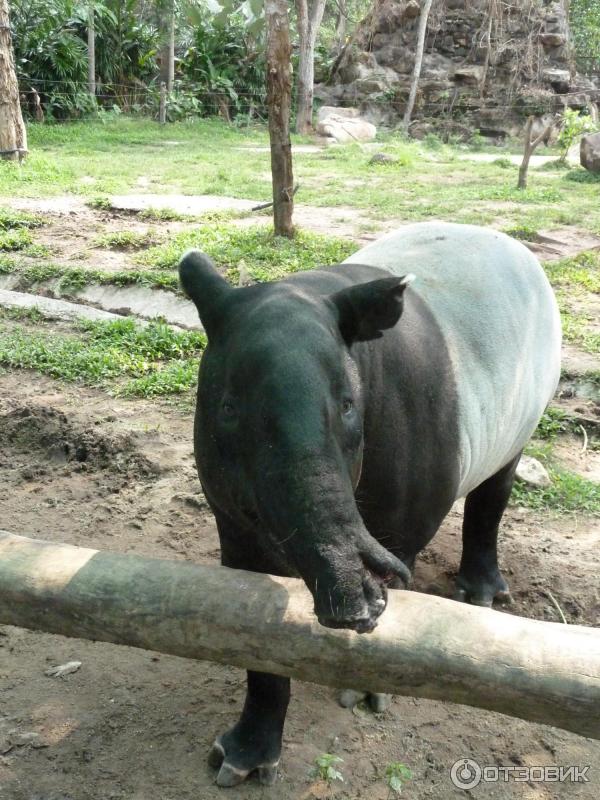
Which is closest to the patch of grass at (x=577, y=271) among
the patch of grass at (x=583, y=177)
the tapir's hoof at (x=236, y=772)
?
the tapir's hoof at (x=236, y=772)

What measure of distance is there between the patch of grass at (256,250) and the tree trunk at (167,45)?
18376 millimetres

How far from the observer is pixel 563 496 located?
196 inches

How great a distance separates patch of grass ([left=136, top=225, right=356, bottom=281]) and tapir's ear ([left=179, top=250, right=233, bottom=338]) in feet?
17.9

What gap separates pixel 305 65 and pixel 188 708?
2539cm

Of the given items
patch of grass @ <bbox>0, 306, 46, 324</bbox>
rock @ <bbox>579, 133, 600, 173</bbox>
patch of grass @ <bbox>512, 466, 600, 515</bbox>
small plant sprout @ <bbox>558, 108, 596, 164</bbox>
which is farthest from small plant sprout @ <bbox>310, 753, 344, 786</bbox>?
small plant sprout @ <bbox>558, 108, 596, 164</bbox>

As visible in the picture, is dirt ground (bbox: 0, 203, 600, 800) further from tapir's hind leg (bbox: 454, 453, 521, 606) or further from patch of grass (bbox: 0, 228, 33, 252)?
patch of grass (bbox: 0, 228, 33, 252)

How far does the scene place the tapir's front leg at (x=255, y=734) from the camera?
296 cm

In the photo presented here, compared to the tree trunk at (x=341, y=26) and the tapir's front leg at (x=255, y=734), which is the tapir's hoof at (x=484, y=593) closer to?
the tapir's front leg at (x=255, y=734)

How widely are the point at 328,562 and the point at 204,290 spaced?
1108 mm

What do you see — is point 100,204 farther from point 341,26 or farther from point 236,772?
point 341,26

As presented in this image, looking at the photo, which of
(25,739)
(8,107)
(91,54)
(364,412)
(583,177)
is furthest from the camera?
(91,54)

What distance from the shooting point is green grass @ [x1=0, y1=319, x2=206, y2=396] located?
6273mm

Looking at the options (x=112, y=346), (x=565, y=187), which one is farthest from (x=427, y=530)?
(x=565, y=187)

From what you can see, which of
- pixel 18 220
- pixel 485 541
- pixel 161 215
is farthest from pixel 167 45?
pixel 485 541
